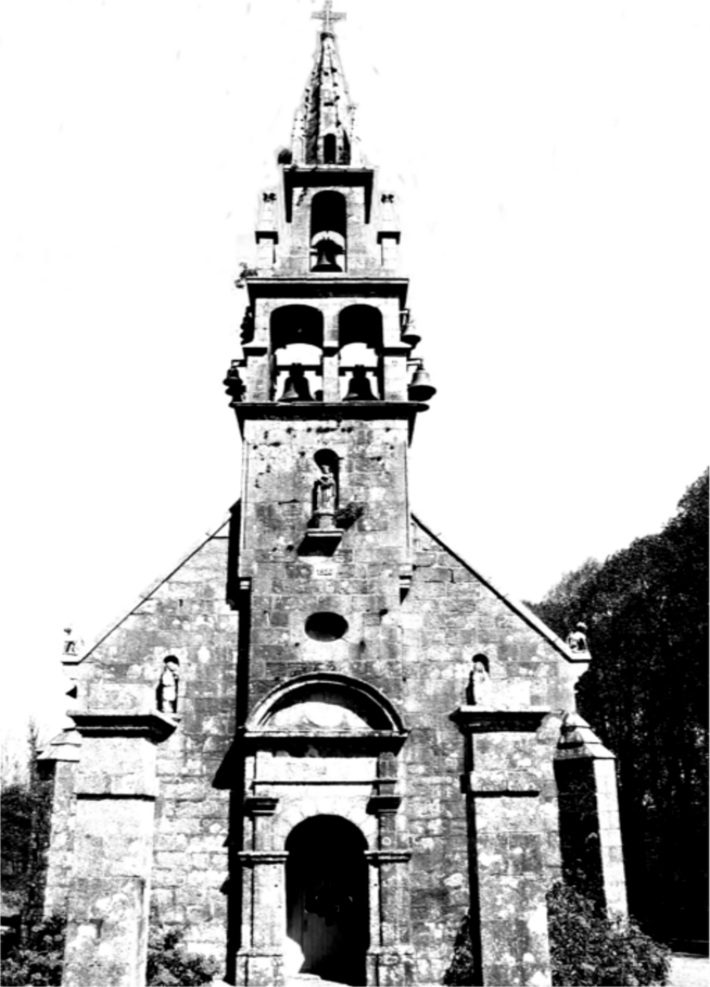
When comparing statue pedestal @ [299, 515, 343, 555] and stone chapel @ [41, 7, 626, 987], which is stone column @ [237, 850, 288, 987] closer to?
stone chapel @ [41, 7, 626, 987]

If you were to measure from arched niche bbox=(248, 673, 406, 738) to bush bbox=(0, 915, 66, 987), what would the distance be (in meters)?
4.25

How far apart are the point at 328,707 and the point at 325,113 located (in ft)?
42.7

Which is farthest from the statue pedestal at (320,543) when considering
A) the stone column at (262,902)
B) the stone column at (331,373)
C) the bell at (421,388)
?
the stone column at (262,902)

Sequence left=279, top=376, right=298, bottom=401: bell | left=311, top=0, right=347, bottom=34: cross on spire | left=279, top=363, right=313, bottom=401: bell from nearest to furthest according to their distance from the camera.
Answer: left=279, top=376, right=298, bottom=401: bell < left=279, top=363, right=313, bottom=401: bell < left=311, top=0, right=347, bottom=34: cross on spire

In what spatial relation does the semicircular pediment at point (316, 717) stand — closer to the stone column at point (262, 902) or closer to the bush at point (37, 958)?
the stone column at point (262, 902)

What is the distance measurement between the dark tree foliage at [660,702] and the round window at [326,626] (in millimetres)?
15577

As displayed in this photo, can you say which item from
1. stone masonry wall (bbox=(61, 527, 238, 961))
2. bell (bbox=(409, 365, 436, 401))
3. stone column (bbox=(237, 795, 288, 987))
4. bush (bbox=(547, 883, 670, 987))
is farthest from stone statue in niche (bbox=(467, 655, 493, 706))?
bell (bbox=(409, 365, 436, 401))

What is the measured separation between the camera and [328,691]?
15500 millimetres

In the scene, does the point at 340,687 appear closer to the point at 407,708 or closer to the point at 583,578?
the point at 407,708

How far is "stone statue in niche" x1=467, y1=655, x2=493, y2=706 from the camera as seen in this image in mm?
13031

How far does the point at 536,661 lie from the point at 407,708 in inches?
98.9

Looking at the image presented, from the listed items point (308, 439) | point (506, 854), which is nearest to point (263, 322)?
point (308, 439)

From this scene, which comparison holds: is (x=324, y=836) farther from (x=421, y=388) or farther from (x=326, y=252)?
(x=326, y=252)

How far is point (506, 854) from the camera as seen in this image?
802 cm
